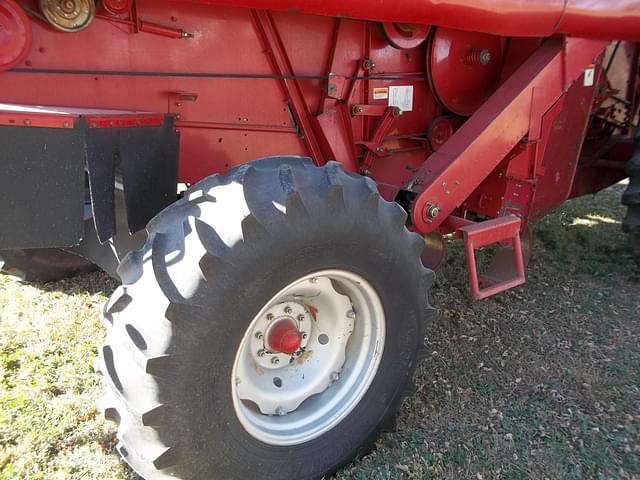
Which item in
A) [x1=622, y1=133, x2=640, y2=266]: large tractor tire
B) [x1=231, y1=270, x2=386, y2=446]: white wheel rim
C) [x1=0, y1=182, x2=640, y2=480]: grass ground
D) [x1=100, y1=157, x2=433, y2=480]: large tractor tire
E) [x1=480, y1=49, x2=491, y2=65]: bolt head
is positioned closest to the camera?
[x1=100, y1=157, x2=433, y2=480]: large tractor tire

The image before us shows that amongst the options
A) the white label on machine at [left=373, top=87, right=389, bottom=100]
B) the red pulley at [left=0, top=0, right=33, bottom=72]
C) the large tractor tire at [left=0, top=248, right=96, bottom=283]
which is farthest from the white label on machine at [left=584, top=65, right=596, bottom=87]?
the large tractor tire at [left=0, top=248, right=96, bottom=283]

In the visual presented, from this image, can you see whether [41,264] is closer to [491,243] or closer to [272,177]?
[272,177]

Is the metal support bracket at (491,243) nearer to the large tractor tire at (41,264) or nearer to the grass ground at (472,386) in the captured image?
the grass ground at (472,386)

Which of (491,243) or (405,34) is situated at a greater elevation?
(405,34)

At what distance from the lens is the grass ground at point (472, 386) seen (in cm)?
247

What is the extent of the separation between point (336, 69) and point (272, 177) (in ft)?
3.39

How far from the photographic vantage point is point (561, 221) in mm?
5484

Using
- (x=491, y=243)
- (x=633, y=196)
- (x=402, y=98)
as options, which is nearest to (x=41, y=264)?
(x=402, y=98)

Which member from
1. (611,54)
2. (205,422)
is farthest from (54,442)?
(611,54)

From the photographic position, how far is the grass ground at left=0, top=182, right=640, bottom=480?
2475 millimetres

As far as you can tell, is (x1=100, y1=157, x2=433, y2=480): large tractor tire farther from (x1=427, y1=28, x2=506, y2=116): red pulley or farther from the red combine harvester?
(x1=427, y1=28, x2=506, y2=116): red pulley

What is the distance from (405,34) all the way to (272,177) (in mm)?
1317

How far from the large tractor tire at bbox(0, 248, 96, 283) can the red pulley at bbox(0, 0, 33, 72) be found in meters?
1.91

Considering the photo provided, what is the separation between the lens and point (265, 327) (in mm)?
2320
